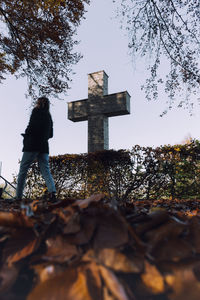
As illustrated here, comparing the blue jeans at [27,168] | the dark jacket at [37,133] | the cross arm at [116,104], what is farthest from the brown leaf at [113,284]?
the cross arm at [116,104]

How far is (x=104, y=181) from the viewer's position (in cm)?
536

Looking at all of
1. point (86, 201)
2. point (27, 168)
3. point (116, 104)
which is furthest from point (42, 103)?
point (86, 201)

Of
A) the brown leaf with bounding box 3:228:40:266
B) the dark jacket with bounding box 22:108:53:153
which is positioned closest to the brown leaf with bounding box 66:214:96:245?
the brown leaf with bounding box 3:228:40:266

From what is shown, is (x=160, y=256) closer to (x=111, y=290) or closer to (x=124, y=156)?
(x=111, y=290)

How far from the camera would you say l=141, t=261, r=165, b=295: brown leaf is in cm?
52

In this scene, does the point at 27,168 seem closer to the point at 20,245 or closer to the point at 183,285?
the point at 20,245

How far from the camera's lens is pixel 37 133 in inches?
169

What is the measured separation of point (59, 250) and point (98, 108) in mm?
7307

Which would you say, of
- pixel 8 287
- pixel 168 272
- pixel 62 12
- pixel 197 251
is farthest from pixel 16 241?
pixel 62 12

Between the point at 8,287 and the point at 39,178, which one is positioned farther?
the point at 39,178

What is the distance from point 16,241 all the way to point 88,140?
6717 mm

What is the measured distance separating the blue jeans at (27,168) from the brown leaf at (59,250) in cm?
362

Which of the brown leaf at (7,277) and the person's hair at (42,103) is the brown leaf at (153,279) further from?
the person's hair at (42,103)

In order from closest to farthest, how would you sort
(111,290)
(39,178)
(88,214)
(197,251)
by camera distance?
(111,290) < (197,251) < (88,214) < (39,178)
